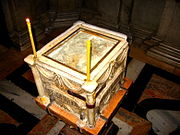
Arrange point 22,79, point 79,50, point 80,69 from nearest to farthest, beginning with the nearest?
point 80,69 < point 79,50 < point 22,79

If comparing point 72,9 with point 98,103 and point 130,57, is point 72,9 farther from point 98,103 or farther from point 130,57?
point 98,103

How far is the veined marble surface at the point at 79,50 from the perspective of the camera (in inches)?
89.5

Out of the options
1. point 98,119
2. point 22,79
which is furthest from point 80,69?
point 22,79

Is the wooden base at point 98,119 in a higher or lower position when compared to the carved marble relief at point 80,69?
lower

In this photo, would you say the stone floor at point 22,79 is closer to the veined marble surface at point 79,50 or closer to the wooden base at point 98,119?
the wooden base at point 98,119

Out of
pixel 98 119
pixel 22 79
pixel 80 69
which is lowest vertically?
pixel 22 79

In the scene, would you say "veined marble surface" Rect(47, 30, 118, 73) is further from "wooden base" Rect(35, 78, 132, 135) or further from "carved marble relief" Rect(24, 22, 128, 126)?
"wooden base" Rect(35, 78, 132, 135)

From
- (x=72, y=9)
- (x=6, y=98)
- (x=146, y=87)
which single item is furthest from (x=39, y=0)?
(x=146, y=87)

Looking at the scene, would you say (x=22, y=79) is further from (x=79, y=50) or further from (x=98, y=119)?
(x=98, y=119)

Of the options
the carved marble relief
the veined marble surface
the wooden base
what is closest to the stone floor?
the wooden base

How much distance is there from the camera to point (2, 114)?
2.97m

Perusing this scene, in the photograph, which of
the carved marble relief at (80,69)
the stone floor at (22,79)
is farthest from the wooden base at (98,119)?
the stone floor at (22,79)

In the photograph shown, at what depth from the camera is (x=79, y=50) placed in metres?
2.44

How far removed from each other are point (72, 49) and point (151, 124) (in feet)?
5.23
